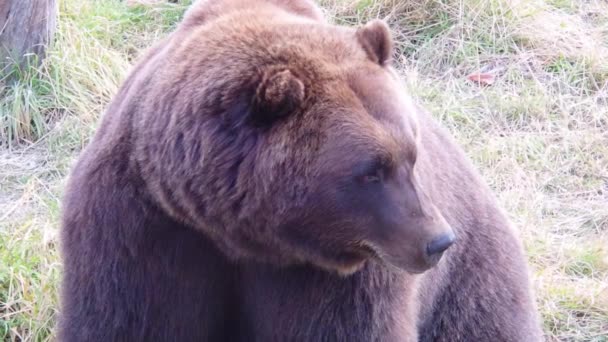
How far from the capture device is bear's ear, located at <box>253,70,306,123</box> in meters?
3.32

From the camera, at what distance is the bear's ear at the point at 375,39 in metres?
3.70

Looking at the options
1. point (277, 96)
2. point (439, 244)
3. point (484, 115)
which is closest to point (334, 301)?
point (439, 244)

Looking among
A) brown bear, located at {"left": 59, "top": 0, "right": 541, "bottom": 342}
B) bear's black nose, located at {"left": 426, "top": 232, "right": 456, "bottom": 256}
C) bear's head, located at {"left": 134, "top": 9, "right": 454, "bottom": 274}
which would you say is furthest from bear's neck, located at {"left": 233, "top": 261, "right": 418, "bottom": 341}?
bear's black nose, located at {"left": 426, "top": 232, "right": 456, "bottom": 256}

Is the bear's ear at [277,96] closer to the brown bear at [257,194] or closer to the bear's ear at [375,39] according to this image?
the brown bear at [257,194]

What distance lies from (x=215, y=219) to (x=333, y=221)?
1.45 feet

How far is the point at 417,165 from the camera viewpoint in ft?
12.8

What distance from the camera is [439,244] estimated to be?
11.2 feet

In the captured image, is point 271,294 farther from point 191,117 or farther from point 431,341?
point 431,341

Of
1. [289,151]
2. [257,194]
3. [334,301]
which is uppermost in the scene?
[289,151]

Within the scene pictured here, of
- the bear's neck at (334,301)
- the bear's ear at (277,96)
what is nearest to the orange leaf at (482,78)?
the bear's neck at (334,301)

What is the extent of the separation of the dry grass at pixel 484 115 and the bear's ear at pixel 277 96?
7.44ft

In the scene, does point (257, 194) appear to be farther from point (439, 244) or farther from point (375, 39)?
point (375, 39)

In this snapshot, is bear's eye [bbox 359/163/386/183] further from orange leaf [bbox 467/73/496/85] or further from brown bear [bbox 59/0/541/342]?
orange leaf [bbox 467/73/496/85]

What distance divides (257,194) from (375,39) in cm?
79
